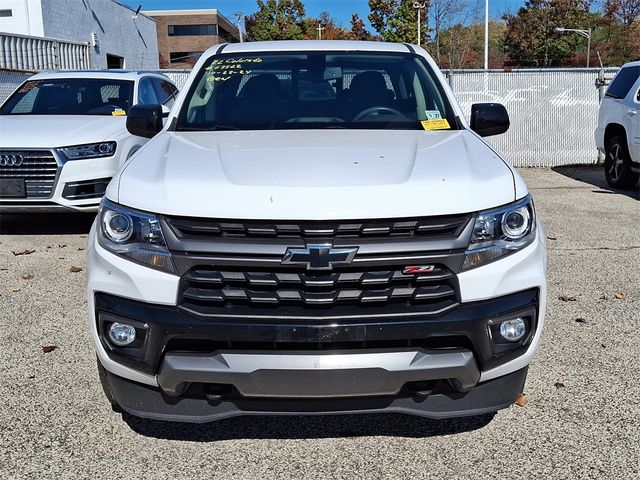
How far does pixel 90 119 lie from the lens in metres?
7.54

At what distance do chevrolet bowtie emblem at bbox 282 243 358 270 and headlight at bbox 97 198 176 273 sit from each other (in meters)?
0.44

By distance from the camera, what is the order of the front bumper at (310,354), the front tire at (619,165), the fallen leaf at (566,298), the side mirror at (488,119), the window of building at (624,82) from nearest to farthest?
1. the front bumper at (310,354)
2. the side mirror at (488,119)
3. the fallen leaf at (566,298)
4. the window of building at (624,82)
5. the front tire at (619,165)

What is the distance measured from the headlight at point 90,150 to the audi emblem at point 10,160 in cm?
42

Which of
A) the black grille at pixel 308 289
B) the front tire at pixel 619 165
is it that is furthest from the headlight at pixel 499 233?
the front tire at pixel 619 165

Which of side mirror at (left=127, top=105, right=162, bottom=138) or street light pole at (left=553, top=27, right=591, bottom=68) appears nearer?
side mirror at (left=127, top=105, right=162, bottom=138)

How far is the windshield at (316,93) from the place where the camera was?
153 inches

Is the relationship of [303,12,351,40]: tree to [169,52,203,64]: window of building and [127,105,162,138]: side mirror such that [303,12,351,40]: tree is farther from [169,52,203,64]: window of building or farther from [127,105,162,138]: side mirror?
[127,105,162,138]: side mirror

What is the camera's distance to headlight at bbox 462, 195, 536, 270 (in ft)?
8.59

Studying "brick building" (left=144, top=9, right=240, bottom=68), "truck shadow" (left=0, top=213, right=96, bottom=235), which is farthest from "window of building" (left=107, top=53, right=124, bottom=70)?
"brick building" (left=144, top=9, right=240, bottom=68)

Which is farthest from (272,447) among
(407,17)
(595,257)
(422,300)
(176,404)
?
(407,17)

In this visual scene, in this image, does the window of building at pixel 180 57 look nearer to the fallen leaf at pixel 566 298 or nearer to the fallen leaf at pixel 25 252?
the fallen leaf at pixel 25 252

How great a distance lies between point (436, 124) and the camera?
3850mm

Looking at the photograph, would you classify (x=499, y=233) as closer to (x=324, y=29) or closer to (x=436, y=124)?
(x=436, y=124)

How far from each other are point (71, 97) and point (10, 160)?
1.71 metres
